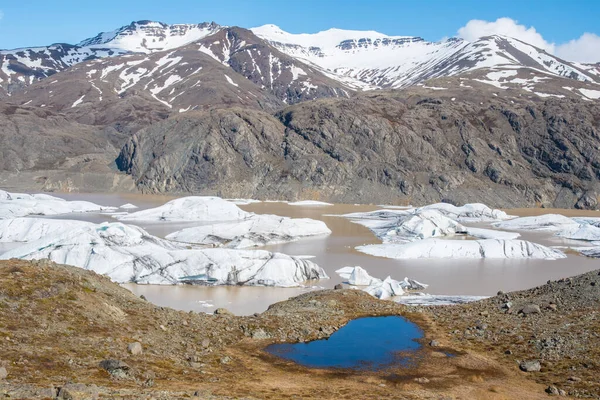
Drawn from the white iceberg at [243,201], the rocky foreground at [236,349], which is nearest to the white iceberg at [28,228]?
the rocky foreground at [236,349]

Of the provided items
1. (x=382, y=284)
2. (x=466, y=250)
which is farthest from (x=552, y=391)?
(x=466, y=250)

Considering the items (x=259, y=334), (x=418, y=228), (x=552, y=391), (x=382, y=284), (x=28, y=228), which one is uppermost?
(x=418, y=228)

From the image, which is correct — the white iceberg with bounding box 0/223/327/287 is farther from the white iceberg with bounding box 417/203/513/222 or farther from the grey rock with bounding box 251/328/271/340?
the white iceberg with bounding box 417/203/513/222

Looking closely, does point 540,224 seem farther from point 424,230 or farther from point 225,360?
point 225,360

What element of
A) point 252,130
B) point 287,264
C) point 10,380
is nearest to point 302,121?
point 252,130

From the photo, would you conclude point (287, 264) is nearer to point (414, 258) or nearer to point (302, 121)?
point (414, 258)

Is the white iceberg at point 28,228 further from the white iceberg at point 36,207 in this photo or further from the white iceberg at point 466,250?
the white iceberg at point 466,250
